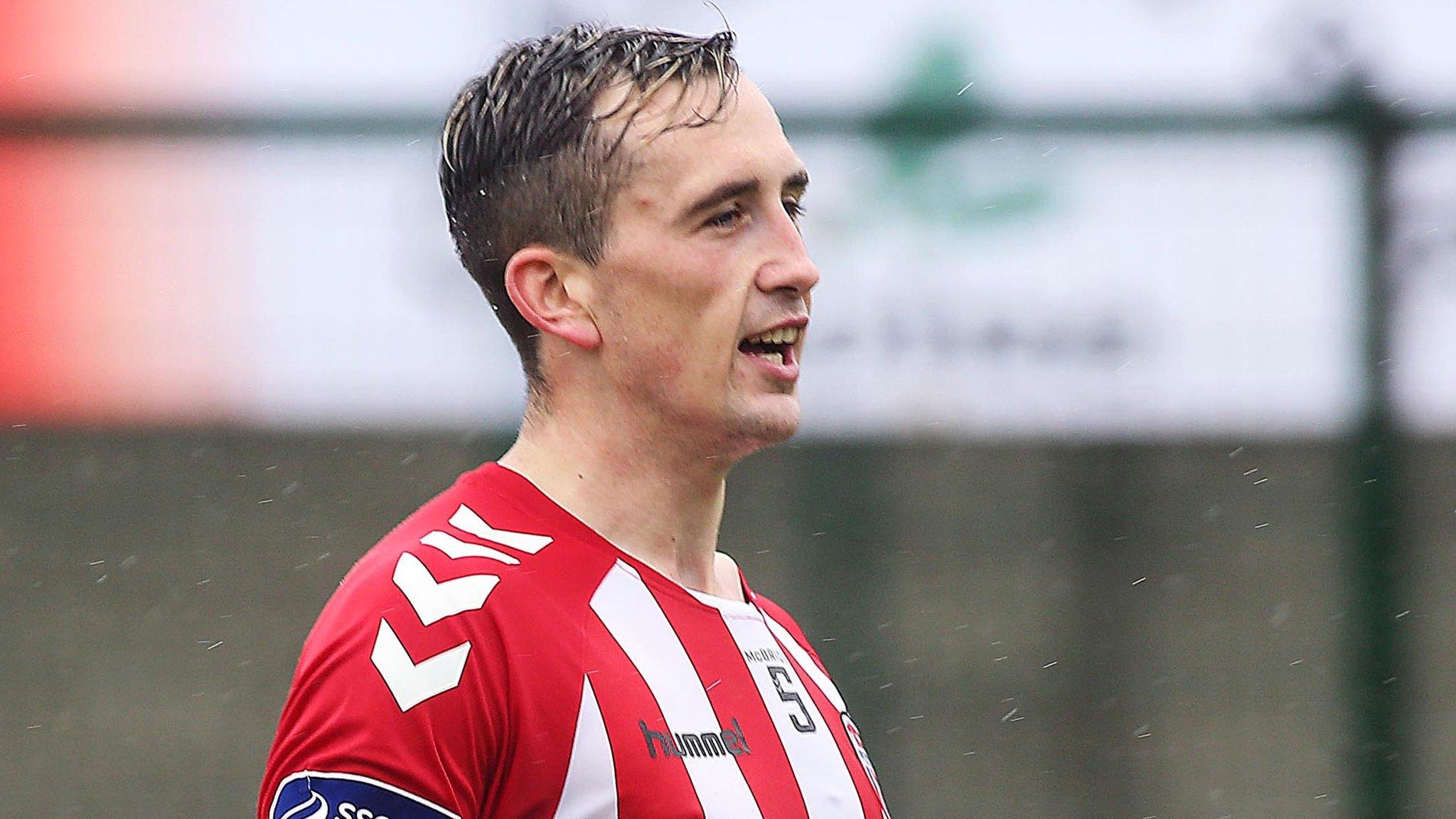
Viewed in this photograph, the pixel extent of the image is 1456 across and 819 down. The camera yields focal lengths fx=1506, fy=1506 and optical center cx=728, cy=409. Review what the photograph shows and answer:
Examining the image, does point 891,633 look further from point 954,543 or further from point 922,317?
point 922,317

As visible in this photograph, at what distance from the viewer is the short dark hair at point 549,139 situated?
5.23 ft

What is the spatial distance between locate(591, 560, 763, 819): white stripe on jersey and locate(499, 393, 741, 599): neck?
0.22 ft

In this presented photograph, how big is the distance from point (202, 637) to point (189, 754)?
1.14 feet

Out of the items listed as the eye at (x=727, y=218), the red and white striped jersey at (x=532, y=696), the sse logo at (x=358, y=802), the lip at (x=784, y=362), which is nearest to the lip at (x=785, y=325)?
the lip at (x=784, y=362)

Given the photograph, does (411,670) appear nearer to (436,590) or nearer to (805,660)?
(436,590)

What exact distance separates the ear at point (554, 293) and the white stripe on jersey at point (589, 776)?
429 mm

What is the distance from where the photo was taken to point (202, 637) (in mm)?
4543

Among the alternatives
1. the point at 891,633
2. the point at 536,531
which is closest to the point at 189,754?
A: the point at 891,633

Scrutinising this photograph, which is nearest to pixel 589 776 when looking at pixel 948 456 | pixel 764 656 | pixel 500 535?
pixel 500 535

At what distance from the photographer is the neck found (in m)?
1.63

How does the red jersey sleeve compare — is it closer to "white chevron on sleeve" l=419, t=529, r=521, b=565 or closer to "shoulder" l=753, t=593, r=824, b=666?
"white chevron on sleeve" l=419, t=529, r=521, b=565

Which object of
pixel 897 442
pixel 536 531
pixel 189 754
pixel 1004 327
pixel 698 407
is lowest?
pixel 189 754

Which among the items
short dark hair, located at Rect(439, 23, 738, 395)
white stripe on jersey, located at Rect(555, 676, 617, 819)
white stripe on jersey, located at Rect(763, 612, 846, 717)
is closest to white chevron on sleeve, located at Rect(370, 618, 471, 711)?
white stripe on jersey, located at Rect(555, 676, 617, 819)

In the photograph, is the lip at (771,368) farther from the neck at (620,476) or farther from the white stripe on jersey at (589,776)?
the white stripe on jersey at (589,776)
